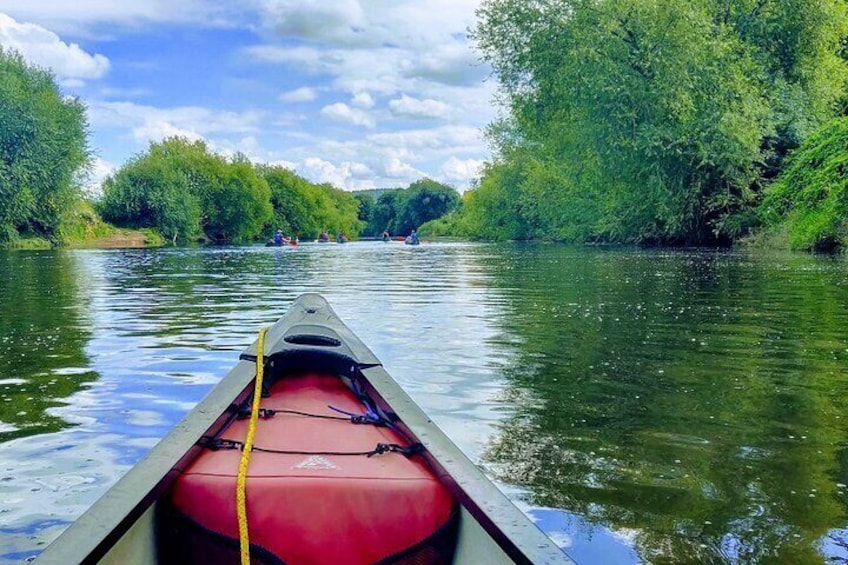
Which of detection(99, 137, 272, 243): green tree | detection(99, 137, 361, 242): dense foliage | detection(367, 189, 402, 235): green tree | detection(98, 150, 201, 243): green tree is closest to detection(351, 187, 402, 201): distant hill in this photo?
detection(367, 189, 402, 235): green tree

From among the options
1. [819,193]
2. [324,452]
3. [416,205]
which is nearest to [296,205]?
[416,205]

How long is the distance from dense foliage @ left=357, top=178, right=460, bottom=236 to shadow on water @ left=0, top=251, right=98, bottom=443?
111161 mm

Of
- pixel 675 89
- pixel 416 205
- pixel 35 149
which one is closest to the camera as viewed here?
pixel 675 89

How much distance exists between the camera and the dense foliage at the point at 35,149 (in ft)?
123

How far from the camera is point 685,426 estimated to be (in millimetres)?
5332

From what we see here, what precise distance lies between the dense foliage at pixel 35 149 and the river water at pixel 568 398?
90.7 ft

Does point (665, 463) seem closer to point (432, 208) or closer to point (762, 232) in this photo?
point (762, 232)

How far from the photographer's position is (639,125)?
26766 millimetres

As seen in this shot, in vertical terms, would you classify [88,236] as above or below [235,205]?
below

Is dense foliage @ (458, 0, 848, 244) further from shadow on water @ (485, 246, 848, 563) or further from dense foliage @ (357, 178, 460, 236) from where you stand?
dense foliage @ (357, 178, 460, 236)

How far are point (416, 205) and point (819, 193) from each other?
105 metres

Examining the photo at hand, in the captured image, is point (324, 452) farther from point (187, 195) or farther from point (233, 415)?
point (187, 195)

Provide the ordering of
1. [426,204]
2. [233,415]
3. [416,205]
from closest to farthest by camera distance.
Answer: [233,415]
[426,204]
[416,205]

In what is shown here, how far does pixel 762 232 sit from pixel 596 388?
24.5 meters
